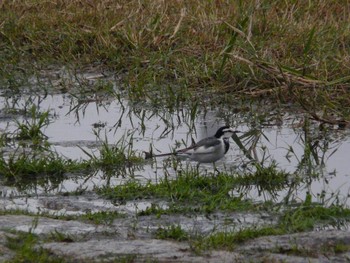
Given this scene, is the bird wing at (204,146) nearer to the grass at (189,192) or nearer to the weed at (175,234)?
the grass at (189,192)

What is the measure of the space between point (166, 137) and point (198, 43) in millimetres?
2252

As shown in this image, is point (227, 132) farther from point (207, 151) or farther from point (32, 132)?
point (32, 132)

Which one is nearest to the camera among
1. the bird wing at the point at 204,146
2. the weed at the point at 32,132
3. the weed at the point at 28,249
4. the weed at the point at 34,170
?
the weed at the point at 28,249

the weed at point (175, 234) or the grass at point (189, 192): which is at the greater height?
the grass at point (189, 192)

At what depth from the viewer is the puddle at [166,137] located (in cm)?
840

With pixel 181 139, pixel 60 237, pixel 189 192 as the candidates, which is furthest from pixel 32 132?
pixel 60 237

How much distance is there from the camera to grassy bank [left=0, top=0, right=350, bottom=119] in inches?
432

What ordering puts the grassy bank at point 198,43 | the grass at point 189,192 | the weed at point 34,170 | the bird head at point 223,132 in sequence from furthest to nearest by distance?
1. the grassy bank at point 198,43
2. the bird head at point 223,132
3. the weed at point 34,170
4. the grass at point 189,192

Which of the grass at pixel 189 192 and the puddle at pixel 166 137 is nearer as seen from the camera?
the grass at pixel 189 192

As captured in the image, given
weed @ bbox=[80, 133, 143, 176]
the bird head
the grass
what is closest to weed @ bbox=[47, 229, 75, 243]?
the grass

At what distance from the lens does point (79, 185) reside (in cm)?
845

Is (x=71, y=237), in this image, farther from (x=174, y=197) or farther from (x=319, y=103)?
(x=319, y=103)

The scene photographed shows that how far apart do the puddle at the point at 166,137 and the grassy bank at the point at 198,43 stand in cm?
38

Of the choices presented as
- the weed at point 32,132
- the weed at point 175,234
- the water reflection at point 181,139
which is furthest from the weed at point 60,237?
the weed at point 32,132
